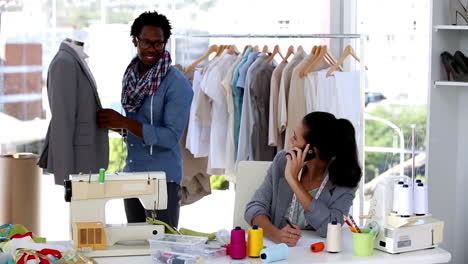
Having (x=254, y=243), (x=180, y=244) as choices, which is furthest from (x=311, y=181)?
(x=180, y=244)

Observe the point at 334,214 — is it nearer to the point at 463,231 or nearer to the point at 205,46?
the point at 463,231

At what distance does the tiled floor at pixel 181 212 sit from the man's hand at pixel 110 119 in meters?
2.07

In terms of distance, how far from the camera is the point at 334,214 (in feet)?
10.7

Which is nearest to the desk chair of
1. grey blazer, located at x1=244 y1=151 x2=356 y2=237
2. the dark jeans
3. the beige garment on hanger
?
grey blazer, located at x1=244 y1=151 x2=356 y2=237

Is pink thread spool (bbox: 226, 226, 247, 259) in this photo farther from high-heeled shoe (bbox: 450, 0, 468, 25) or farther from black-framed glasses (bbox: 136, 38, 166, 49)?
high-heeled shoe (bbox: 450, 0, 468, 25)

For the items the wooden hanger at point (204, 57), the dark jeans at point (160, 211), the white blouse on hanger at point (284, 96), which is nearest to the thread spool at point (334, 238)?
the dark jeans at point (160, 211)

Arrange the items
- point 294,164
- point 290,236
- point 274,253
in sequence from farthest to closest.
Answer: point 294,164, point 290,236, point 274,253

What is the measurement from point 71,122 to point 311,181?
3.78ft

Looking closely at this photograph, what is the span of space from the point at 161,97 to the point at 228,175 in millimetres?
1070

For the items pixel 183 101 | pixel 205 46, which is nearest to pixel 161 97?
pixel 183 101

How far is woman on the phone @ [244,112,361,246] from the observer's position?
330cm

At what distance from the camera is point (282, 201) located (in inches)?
134

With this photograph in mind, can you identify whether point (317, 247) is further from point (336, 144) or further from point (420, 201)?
point (336, 144)

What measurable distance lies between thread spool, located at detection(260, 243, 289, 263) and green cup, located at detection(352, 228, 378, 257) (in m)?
0.25
